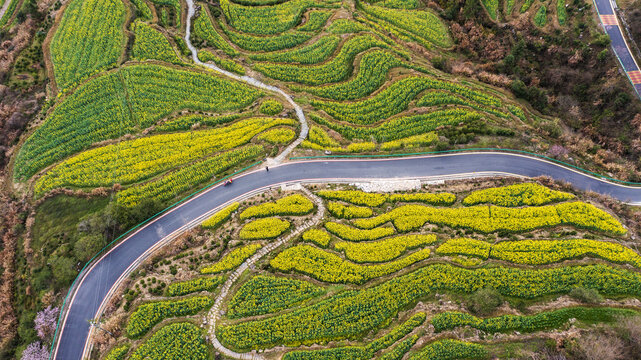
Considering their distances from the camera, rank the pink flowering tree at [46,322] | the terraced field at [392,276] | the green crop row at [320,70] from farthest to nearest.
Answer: the green crop row at [320,70], the pink flowering tree at [46,322], the terraced field at [392,276]

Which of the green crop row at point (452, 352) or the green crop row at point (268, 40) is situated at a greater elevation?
the green crop row at point (268, 40)

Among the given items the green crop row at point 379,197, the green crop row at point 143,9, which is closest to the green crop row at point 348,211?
the green crop row at point 379,197

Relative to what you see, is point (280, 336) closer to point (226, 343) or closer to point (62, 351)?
point (226, 343)

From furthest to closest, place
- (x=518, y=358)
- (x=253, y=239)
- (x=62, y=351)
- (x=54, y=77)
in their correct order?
(x=54, y=77) → (x=253, y=239) → (x=62, y=351) → (x=518, y=358)

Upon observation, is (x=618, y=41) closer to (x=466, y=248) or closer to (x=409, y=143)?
(x=409, y=143)

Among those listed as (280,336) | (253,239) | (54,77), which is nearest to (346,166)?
(253,239)

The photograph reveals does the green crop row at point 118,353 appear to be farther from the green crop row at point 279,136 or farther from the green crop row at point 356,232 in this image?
the green crop row at point 279,136
